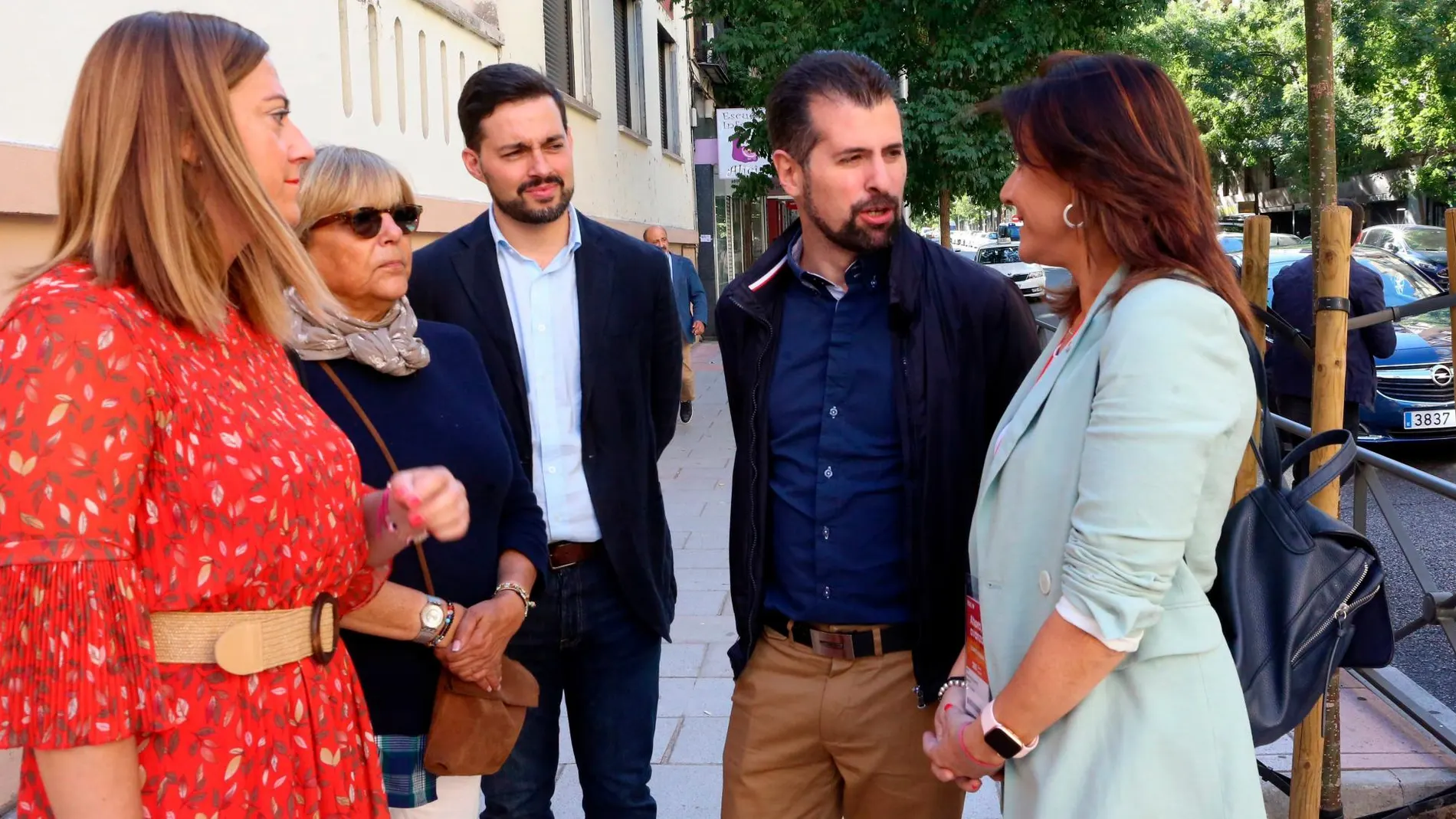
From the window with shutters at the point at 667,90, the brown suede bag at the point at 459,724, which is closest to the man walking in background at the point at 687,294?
the window with shutters at the point at 667,90

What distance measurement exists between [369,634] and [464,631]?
18 centimetres

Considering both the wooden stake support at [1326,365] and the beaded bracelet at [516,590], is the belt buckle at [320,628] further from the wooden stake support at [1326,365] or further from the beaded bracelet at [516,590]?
the wooden stake support at [1326,365]

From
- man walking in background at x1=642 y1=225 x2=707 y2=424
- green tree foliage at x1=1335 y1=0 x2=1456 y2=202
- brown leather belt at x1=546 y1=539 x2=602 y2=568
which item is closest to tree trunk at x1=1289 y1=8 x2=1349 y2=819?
brown leather belt at x1=546 y1=539 x2=602 y2=568

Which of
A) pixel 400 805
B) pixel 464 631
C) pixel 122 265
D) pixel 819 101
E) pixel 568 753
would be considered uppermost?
pixel 819 101

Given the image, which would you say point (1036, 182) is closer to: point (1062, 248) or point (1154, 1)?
point (1062, 248)

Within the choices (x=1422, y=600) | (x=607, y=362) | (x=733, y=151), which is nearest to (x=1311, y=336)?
(x=1422, y=600)

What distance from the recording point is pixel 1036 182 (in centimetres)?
202

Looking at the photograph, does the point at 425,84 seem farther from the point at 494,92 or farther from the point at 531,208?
the point at 531,208

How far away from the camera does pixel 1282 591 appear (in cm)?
204

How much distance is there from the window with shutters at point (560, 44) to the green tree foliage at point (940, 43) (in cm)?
165

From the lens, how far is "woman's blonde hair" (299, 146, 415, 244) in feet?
8.66

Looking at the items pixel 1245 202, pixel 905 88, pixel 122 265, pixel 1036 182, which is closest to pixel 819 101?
pixel 1036 182

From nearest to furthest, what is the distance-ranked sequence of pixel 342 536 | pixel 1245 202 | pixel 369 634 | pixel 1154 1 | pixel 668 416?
1. pixel 342 536
2. pixel 369 634
3. pixel 668 416
4. pixel 1154 1
5. pixel 1245 202

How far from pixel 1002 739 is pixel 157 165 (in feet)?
4.71
